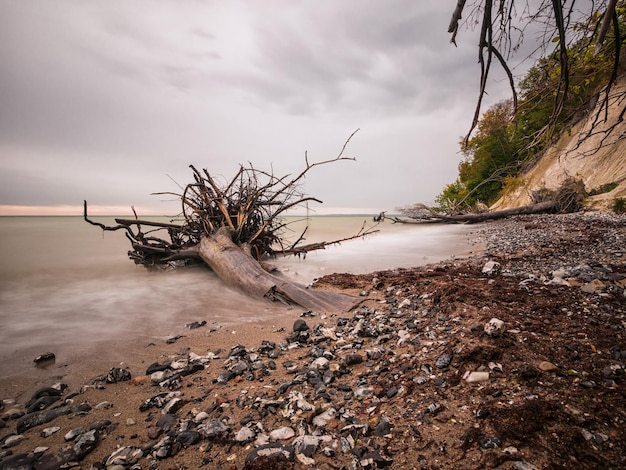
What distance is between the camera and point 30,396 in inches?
85.9

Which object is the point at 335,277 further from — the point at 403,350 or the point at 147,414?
the point at 147,414

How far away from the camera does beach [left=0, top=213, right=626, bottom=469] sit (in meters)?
1.30

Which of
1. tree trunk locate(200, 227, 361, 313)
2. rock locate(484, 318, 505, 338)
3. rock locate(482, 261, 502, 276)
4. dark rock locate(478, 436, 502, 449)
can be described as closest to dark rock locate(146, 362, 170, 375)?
tree trunk locate(200, 227, 361, 313)

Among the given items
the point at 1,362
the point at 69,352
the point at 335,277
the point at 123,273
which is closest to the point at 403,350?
the point at 335,277

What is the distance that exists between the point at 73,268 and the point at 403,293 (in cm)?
868

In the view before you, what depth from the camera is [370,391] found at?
1.82m

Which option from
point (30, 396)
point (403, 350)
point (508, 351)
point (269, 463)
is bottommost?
point (30, 396)

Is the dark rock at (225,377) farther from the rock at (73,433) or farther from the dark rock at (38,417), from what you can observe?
the dark rock at (38,417)

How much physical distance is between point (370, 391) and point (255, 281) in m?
3.17

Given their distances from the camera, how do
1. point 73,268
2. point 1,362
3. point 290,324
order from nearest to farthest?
point 1,362, point 290,324, point 73,268

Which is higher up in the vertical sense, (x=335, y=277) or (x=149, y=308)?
(x=335, y=277)

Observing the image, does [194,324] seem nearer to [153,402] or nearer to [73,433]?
[153,402]

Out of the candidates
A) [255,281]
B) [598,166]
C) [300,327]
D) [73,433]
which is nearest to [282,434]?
[73,433]

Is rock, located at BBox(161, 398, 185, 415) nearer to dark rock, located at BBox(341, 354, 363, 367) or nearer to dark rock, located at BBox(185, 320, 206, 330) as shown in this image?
dark rock, located at BBox(341, 354, 363, 367)
